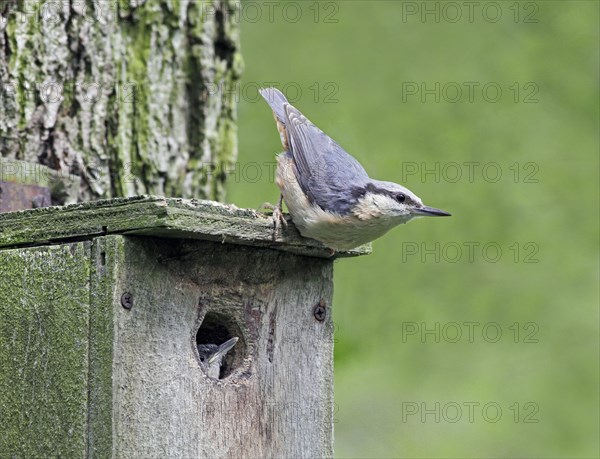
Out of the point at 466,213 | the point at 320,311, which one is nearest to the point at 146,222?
the point at 320,311

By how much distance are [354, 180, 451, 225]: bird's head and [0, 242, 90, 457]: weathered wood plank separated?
1.00m

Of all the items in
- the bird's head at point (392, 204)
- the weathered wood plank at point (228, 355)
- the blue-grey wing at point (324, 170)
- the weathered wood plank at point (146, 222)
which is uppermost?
the blue-grey wing at point (324, 170)

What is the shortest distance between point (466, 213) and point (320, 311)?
7.27 ft

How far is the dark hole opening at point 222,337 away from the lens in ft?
9.97

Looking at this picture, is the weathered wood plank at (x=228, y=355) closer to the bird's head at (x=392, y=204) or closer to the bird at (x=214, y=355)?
the bird at (x=214, y=355)

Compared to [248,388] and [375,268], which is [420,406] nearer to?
[375,268]

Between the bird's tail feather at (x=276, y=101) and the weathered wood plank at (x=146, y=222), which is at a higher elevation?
the bird's tail feather at (x=276, y=101)

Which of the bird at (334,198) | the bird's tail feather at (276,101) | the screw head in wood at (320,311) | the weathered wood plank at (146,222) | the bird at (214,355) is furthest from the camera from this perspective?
the bird's tail feather at (276,101)

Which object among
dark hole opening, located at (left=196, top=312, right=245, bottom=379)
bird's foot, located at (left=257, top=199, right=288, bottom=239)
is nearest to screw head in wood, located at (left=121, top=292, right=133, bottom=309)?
dark hole opening, located at (left=196, top=312, right=245, bottom=379)

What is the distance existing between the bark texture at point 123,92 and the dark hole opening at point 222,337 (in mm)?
1045

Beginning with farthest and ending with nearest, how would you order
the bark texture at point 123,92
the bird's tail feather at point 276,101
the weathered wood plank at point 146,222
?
the bird's tail feather at point 276,101 < the bark texture at point 123,92 < the weathered wood plank at point 146,222

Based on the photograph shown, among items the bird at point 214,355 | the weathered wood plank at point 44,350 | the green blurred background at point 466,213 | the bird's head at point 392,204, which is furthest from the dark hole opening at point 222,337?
the green blurred background at point 466,213

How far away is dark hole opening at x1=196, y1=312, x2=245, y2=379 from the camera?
9.97 ft

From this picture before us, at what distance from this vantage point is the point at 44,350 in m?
2.81
